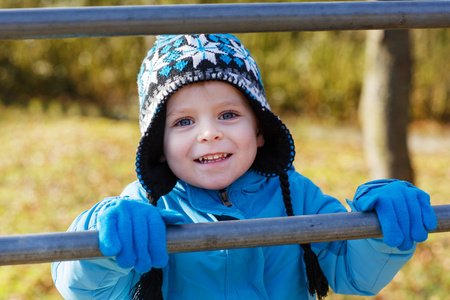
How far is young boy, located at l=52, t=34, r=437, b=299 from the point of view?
4.83 feet

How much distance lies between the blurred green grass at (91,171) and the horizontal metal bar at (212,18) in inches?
99.9

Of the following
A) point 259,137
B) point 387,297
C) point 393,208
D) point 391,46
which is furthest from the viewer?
point 391,46

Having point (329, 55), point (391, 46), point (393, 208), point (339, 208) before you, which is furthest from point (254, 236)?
point (329, 55)

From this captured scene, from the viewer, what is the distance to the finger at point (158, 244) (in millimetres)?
1085

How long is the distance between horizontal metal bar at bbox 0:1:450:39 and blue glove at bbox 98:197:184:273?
0.34m

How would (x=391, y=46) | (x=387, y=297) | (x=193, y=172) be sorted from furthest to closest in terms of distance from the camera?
(x=391, y=46)
(x=387, y=297)
(x=193, y=172)

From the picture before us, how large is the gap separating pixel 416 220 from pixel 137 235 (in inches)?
22.4

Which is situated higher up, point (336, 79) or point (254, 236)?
point (336, 79)

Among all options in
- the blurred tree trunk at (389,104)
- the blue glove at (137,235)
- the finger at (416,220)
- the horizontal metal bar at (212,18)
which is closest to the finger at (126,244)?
the blue glove at (137,235)

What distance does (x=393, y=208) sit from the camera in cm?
120

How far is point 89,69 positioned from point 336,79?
3852 millimetres

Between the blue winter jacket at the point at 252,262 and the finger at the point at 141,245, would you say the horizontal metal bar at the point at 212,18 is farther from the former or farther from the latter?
the blue winter jacket at the point at 252,262

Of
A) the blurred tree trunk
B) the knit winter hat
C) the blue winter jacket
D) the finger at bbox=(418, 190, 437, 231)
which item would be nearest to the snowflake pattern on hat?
the knit winter hat

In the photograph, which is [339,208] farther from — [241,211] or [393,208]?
[393,208]
